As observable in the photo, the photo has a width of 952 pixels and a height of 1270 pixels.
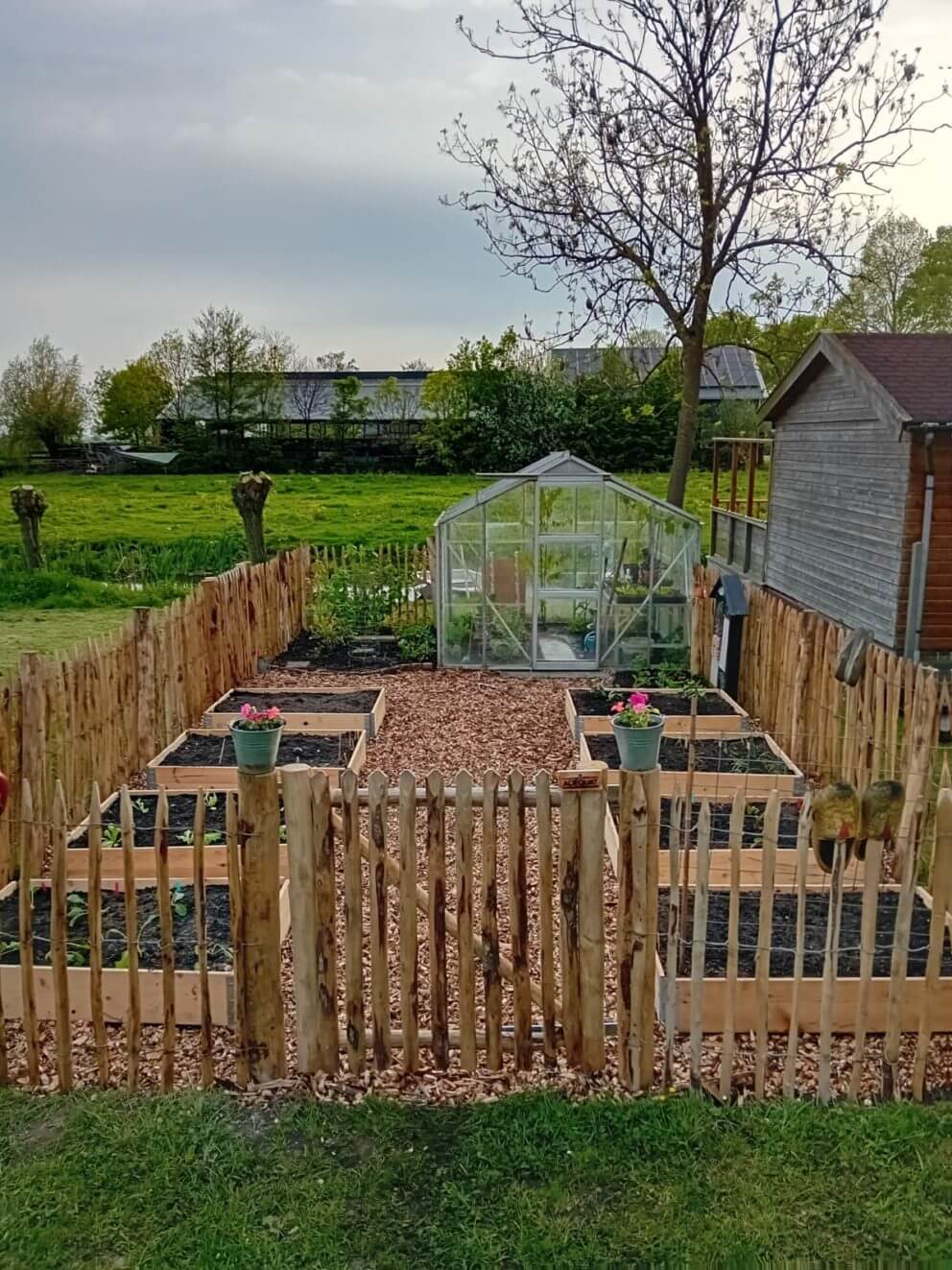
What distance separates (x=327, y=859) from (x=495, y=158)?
53.6 ft

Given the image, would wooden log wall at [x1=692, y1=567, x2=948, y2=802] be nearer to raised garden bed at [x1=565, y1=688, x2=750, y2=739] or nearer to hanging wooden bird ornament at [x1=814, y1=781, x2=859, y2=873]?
raised garden bed at [x1=565, y1=688, x2=750, y2=739]

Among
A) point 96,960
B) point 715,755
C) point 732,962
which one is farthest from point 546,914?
point 715,755

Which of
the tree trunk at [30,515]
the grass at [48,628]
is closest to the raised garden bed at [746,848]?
the grass at [48,628]

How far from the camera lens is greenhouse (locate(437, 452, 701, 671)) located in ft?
34.5

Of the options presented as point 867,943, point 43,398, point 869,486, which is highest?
point 43,398

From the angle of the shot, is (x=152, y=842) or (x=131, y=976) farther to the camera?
(x=152, y=842)

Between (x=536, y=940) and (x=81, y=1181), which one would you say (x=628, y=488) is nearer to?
(x=536, y=940)

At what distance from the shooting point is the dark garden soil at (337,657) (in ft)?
36.1

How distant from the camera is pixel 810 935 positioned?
14.5ft

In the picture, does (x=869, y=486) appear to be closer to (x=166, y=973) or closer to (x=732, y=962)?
(x=732, y=962)

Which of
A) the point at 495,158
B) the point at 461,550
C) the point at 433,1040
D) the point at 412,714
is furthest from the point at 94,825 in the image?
the point at 495,158

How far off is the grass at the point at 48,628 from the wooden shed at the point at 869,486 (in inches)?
375

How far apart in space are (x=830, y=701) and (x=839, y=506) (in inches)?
216

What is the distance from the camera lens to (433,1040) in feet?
11.4
